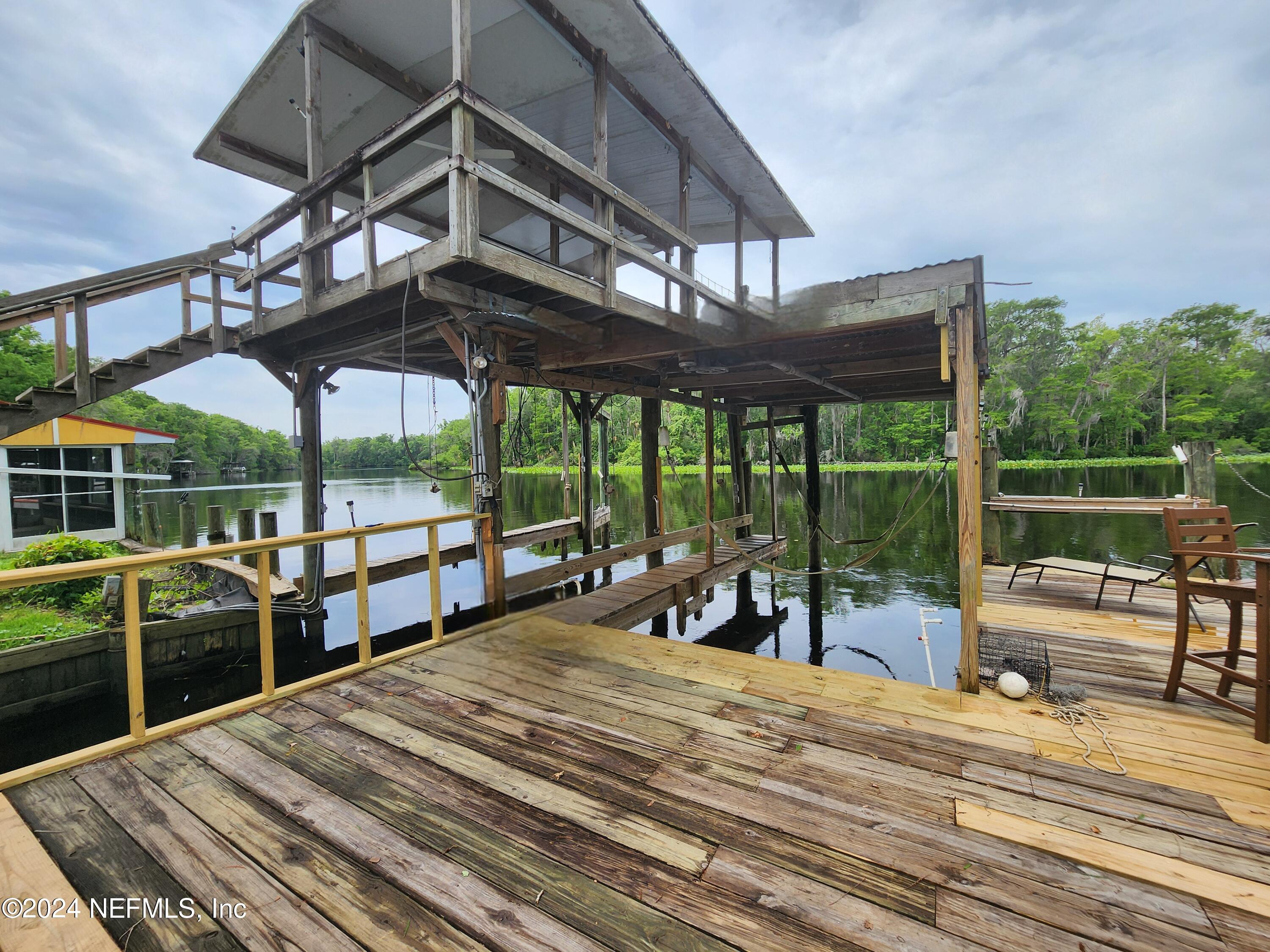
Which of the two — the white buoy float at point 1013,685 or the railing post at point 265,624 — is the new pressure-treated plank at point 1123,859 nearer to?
the white buoy float at point 1013,685

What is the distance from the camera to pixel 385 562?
754 centimetres

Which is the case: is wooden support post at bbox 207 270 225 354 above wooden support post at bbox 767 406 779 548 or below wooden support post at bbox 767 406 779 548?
above

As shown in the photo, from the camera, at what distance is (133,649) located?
2451 millimetres

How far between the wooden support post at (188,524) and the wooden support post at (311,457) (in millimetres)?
1790

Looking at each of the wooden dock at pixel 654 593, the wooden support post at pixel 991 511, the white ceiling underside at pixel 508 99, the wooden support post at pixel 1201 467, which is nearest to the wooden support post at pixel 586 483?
the wooden dock at pixel 654 593

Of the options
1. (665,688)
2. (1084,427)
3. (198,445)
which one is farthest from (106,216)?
(1084,427)

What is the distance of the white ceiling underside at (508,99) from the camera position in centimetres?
426

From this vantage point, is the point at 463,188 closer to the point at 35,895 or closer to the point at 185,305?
the point at 35,895

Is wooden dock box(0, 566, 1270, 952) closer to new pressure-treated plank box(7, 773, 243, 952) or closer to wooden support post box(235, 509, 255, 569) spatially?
new pressure-treated plank box(7, 773, 243, 952)

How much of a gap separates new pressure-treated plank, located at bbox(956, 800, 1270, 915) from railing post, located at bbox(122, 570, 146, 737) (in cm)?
380

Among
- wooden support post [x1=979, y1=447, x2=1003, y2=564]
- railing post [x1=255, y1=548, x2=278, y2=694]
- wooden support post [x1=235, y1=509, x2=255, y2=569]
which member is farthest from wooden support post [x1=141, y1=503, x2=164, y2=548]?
wooden support post [x1=979, y1=447, x2=1003, y2=564]

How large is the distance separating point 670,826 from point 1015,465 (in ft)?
168

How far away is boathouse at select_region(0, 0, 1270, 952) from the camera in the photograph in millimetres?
1622

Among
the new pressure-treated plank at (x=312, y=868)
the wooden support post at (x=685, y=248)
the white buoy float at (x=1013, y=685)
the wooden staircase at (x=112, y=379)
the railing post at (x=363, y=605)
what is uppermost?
the wooden support post at (x=685, y=248)
